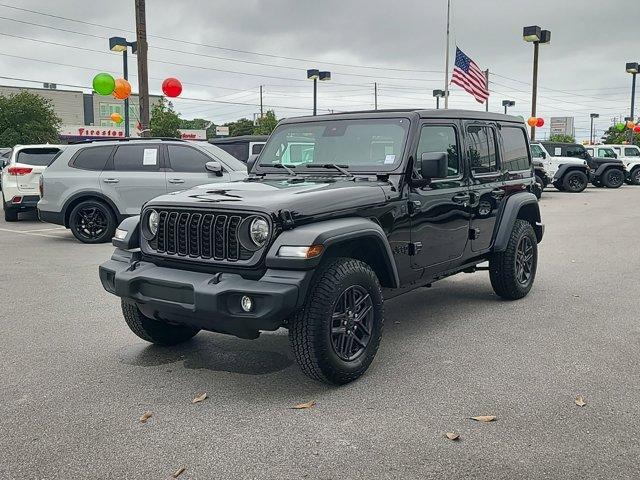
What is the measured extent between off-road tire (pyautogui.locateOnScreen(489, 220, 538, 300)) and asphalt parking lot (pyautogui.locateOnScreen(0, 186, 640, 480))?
15cm

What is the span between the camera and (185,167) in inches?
428

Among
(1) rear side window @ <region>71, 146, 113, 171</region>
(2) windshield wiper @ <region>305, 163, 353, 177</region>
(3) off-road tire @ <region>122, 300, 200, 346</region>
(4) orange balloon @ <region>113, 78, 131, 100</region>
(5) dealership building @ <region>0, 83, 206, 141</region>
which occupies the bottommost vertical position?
(3) off-road tire @ <region>122, 300, 200, 346</region>

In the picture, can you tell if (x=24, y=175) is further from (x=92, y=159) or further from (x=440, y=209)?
(x=440, y=209)

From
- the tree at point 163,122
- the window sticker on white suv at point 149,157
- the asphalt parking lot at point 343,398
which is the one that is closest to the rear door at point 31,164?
the window sticker on white suv at point 149,157

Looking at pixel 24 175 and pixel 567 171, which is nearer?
pixel 24 175

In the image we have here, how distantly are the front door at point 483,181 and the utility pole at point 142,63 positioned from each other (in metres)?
12.4

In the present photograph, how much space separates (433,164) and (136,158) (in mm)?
7321

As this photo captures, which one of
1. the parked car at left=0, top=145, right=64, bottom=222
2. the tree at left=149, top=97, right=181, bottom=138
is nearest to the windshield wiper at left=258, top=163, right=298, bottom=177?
the parked car at left=0, top=145, right=64, bottom=222

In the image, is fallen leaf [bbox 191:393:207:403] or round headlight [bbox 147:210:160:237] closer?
fallen leaf [bbox 191:393:207:403]

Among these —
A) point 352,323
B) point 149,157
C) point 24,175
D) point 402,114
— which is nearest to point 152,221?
point 352,323

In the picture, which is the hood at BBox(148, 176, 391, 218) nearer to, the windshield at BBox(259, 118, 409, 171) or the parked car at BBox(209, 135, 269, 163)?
the windshield at BBox(259, 118, 409, 171)

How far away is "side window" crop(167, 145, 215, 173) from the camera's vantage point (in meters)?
10.8

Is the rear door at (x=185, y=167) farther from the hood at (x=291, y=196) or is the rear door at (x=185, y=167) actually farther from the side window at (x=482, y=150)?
the hood at (x=291, y=196)

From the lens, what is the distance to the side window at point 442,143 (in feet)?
Result: 17.2
